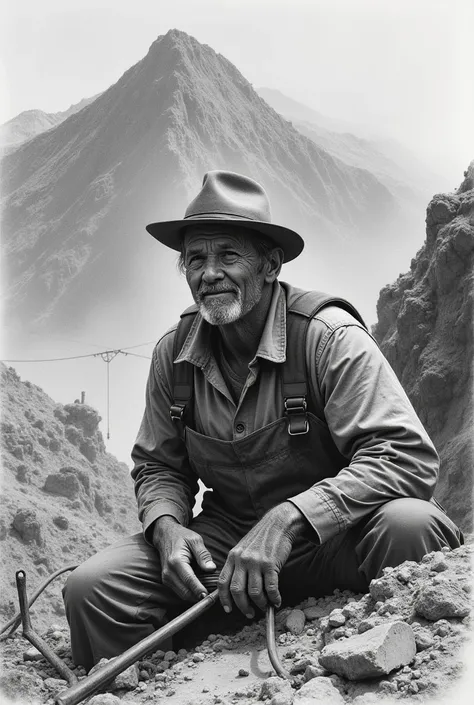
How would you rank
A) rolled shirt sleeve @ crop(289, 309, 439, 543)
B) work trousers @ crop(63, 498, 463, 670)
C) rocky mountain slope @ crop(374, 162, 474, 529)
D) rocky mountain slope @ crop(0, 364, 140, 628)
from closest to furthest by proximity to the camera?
rolled shirt sleeve @ crop(289, 309, 439, 543) → work trousers @ crop(63, 498, 463, 670) → rocky mountain slope @ crop(374, 162, 474, 529) → rocky mountain slope @ crop(0, 364, 140, 628)

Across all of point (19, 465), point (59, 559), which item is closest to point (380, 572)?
point (59, 559)

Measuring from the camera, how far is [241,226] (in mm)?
3086

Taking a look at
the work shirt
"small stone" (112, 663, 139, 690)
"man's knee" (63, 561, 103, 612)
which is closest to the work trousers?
"man's knee" (63, 561, 103, 612)

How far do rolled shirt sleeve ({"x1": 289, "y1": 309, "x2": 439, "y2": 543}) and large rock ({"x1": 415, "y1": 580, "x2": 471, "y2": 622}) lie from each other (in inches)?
18.5

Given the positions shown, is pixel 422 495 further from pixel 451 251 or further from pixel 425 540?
pixel 451 251

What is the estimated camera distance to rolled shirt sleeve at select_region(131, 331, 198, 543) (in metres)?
3.23

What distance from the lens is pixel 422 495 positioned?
280cm

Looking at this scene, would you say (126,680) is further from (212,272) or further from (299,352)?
(212,272)

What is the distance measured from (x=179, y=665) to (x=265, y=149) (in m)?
28.1

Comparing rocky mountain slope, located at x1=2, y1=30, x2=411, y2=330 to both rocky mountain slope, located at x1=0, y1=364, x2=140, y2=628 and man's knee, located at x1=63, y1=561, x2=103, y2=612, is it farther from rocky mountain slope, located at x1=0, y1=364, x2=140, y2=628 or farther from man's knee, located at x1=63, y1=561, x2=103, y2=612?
man's knee, located at x1=63, y1=561, x2=103, y2=612

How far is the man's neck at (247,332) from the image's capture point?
3.16 metres

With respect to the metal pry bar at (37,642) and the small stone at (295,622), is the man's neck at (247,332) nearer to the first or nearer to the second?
the small stone at (295,622)

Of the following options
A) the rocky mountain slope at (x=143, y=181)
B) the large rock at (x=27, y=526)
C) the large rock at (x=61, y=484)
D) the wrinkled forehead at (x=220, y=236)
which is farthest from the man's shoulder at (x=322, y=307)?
the rocky mountain slope at (x=143, y=181)

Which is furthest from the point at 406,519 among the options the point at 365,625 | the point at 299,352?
the point at 299,352
